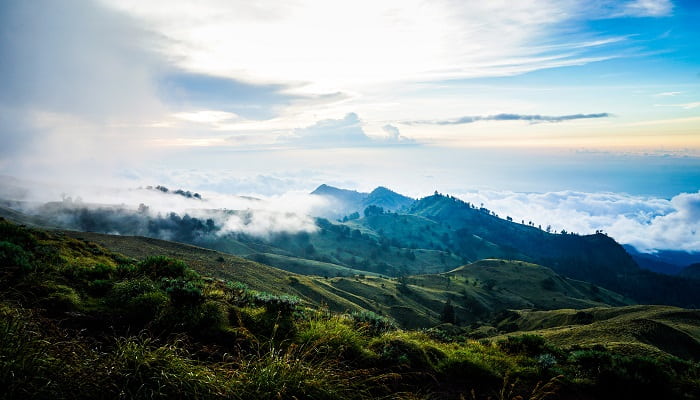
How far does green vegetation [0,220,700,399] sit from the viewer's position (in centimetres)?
475

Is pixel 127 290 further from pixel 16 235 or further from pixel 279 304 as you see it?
pixel 16 235

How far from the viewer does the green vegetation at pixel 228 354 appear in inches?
187

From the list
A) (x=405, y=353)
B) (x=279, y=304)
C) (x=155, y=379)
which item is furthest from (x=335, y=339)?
(x=155, y=379)

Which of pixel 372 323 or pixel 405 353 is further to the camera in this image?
pixel 372 323

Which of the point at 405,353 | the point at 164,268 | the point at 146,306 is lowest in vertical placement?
the point at 405,353

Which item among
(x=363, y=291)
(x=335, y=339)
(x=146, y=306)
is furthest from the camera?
(x=363, y=291)

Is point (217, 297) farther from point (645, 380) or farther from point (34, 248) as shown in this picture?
point (645, 380)

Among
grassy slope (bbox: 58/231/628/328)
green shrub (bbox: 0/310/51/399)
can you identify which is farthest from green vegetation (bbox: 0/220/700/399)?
grassy slope (bbox: 58/231/628/328)

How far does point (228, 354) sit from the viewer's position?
6.79m

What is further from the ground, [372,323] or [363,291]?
[372,323]

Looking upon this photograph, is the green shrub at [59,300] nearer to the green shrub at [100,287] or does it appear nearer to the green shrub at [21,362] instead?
the green shrub at [100,287]

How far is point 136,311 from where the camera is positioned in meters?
9.45

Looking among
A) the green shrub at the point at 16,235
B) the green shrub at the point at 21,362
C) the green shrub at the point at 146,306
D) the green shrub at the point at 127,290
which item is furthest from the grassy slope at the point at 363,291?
the green shrub at the point at 21,362

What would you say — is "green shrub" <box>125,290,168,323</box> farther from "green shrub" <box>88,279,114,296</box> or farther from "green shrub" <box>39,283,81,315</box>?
"green shrub" <box>88,279,114,296</box>
